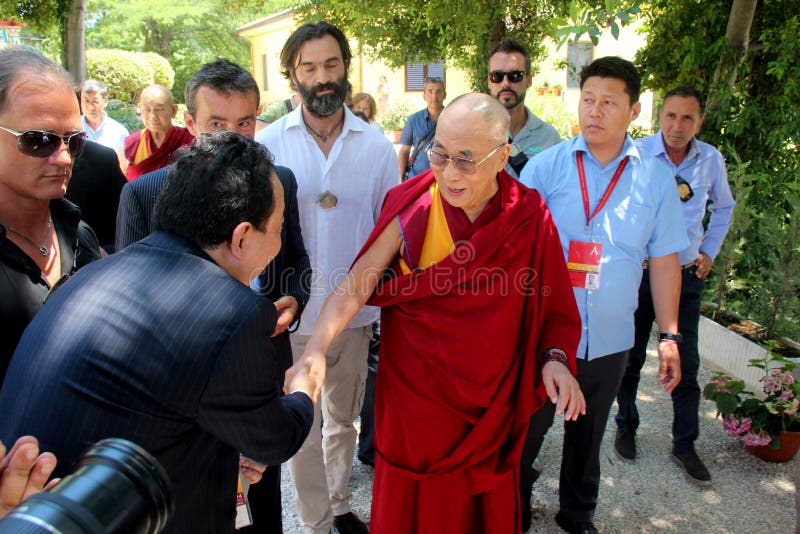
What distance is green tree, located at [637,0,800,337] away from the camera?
16.7 ft

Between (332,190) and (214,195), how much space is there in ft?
4.07

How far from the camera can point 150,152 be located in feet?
14.9

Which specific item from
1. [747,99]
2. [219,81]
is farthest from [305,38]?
[747,99]

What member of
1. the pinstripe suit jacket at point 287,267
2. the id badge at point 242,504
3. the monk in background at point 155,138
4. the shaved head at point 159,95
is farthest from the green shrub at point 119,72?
the id badge at point 242,504

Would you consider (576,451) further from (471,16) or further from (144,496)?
(471,16)

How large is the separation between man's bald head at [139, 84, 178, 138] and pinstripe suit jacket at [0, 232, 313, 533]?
353 centimetres

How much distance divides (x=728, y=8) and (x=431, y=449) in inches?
215

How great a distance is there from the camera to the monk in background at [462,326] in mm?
2166

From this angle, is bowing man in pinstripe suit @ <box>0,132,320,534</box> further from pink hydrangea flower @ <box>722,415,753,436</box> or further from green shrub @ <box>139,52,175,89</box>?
green shrub @ <box>139,52,175,89</box>

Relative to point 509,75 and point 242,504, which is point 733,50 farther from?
point 242,504

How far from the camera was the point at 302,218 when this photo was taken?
264 cm

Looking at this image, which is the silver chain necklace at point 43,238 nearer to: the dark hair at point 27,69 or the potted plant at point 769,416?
the dark hair at point 27,69

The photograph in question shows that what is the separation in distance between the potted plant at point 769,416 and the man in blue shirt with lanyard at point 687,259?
8.1 inches

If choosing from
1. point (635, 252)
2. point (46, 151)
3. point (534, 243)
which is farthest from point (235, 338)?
point (635, 252)
